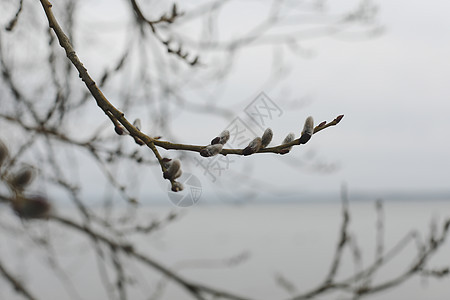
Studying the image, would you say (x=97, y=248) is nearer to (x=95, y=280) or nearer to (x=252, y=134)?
(x=252, y=134)

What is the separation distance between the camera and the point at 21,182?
1445 millimetres

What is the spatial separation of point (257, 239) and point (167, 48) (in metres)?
31.6

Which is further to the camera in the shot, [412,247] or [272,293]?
[412,247]

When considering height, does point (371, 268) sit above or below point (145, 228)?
below

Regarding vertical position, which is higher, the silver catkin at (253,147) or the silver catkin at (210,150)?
the silver catkin at (253,147)

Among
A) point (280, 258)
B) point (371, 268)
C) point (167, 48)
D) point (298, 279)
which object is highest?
point (280, 258)

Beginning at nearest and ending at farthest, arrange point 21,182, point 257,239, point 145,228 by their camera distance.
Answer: point 21,182, point 145,228, point 257,239

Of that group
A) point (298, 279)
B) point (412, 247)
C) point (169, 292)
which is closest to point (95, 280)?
point (169, 292)

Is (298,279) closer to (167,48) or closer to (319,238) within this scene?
(319,238)

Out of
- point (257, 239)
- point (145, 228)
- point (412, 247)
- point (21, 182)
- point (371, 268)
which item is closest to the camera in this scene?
point (21, 182)

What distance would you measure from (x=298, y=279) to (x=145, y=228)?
54.0 feet

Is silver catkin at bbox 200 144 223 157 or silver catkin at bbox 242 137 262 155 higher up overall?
silver catkin at bbox 242 137 262 155

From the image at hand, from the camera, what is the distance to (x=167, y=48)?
5.54 feet

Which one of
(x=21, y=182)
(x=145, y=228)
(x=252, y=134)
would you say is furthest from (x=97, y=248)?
(x=252, y=134)
